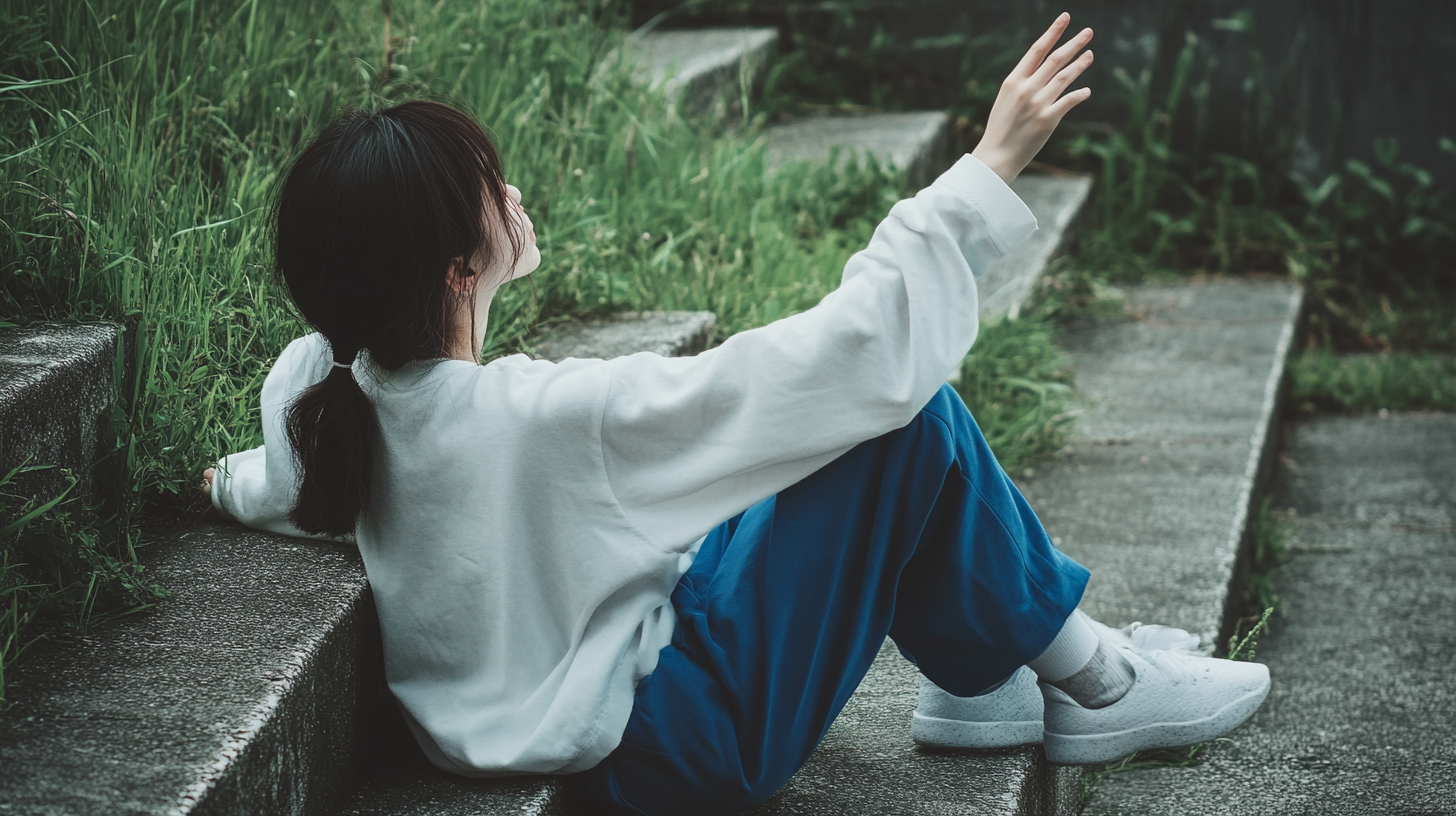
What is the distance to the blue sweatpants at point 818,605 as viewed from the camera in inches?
55.5

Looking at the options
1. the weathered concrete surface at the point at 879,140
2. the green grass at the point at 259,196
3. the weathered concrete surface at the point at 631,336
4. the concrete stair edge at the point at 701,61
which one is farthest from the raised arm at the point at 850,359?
the weathered concrete surface at the point at 879,140

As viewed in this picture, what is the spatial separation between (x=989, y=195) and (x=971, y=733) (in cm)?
71

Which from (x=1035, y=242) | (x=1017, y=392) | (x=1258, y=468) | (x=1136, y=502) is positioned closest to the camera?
(x=1136, y=502)

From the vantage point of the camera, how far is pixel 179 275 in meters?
1.82

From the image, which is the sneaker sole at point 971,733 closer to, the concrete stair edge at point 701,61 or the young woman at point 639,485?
the young woman at point 639,485

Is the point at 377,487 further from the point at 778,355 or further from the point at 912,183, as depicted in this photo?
the point at 912,183

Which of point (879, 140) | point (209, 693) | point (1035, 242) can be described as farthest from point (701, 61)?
point (209, 693)

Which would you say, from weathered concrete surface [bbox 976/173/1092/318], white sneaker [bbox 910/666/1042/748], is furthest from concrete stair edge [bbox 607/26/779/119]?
white sneaker [bbox 910/666/1042/748]

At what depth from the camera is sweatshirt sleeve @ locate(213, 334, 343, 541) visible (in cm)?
148

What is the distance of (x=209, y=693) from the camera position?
1225 millimetres

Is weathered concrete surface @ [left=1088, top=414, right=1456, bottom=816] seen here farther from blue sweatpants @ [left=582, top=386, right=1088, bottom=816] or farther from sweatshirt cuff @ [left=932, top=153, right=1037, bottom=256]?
sweatshirt cuff @ [left=932, top=153, right=1037, bottom=256]

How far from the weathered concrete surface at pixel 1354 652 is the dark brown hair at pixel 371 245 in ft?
3.87

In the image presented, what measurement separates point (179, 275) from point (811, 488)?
0.96m

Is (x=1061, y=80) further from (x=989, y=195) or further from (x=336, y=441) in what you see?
(x=336, y=441)
